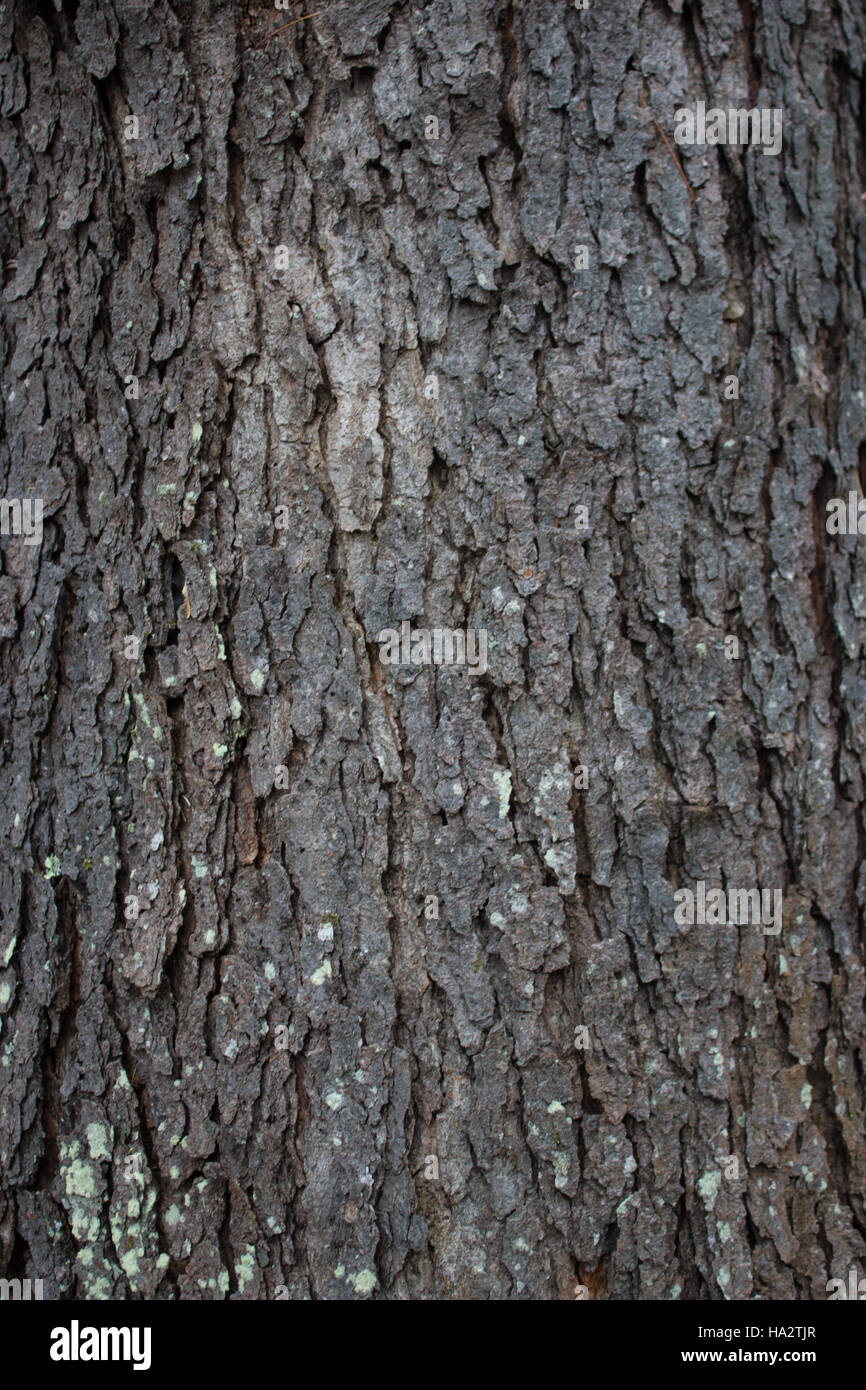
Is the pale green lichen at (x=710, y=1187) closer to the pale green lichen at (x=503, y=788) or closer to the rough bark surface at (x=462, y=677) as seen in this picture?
the rough bark surface at (x=462, y=677)

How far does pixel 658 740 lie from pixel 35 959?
52.5 inches

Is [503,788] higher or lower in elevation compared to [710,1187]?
higher

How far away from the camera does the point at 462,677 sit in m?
1.67

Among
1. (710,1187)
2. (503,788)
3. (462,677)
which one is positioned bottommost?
(710,1187)

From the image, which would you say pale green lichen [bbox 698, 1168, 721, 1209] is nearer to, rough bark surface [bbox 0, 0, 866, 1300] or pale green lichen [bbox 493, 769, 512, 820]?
rough bark surface [bbox 0, 0, 866, 1300]

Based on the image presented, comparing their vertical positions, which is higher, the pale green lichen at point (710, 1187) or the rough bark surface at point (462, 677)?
the rough bark surface at point (462, 677)

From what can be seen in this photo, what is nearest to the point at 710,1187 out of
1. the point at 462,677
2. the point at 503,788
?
the point at 503,788

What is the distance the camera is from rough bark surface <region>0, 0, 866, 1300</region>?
1.67m

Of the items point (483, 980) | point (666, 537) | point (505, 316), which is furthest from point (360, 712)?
point (505, 316)

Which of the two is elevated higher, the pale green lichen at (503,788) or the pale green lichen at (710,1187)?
the pale green lichen at (503,788)

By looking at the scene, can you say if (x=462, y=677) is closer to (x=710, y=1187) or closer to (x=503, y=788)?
(x=503, y=788)

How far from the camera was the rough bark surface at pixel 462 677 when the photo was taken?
1.67 m

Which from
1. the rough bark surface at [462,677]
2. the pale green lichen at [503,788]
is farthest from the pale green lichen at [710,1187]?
the pale green lichen at [503,788]

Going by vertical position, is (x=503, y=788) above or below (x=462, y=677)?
below
